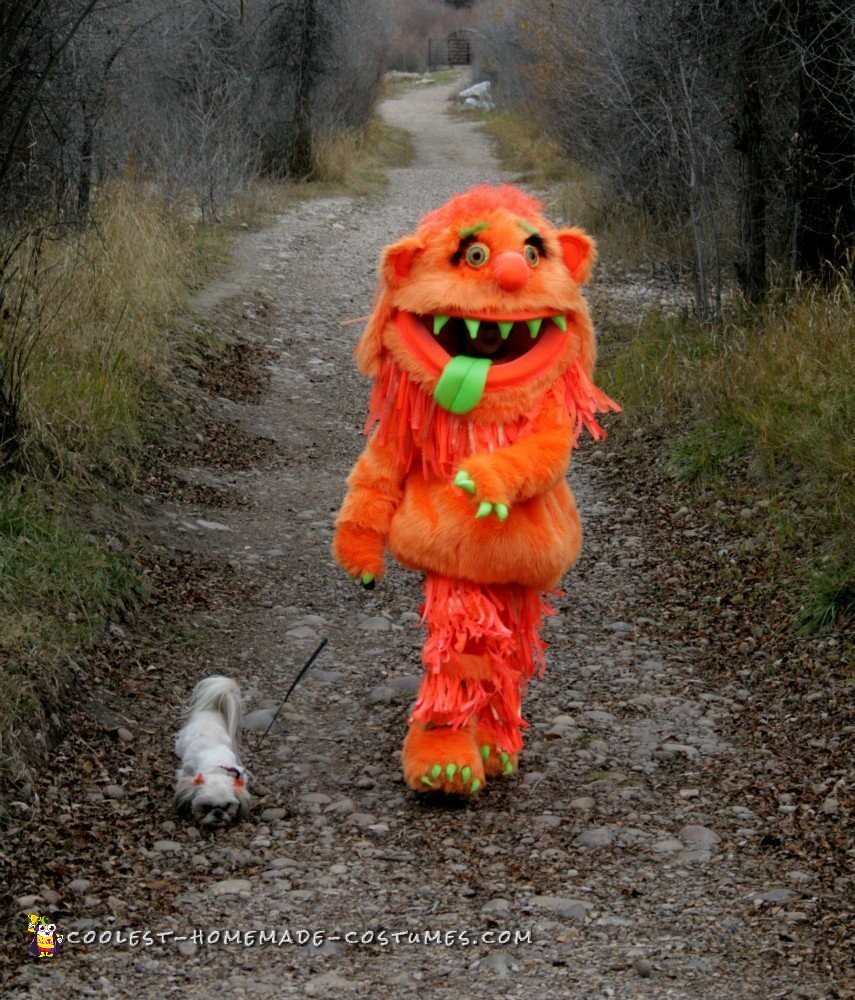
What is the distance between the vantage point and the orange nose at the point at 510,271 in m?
3.67

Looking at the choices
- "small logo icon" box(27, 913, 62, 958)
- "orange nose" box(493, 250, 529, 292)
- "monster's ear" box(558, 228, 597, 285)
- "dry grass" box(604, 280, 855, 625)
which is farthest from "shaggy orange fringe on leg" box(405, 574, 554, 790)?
"dry grass" box(604, 280, 855, 625)

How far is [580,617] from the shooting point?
217 inches

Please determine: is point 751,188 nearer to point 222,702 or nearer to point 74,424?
point 74,424

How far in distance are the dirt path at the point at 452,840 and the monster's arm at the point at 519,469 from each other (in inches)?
40.4

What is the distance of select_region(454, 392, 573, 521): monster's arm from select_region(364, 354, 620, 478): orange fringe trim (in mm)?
54

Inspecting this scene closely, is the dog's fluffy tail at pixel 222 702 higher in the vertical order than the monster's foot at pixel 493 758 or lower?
higher

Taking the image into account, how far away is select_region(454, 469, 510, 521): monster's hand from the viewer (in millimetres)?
3553

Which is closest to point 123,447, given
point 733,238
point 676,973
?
point 676,973

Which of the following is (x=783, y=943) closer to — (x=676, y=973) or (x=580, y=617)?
(x=676, y=973)

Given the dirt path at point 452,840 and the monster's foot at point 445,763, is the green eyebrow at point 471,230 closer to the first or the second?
the monster's foot at point 445,763

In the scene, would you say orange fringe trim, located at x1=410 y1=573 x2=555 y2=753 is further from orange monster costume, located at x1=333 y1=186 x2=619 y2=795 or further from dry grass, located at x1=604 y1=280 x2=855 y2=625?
dry grass, located at x1=604 y1=280 x2=855 y2=625

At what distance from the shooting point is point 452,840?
368 cm

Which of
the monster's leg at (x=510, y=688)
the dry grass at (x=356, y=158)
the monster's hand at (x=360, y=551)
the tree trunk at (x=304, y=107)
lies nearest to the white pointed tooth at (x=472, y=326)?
the monster's hand at (x=360, y=551)

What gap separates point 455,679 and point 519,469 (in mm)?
723
